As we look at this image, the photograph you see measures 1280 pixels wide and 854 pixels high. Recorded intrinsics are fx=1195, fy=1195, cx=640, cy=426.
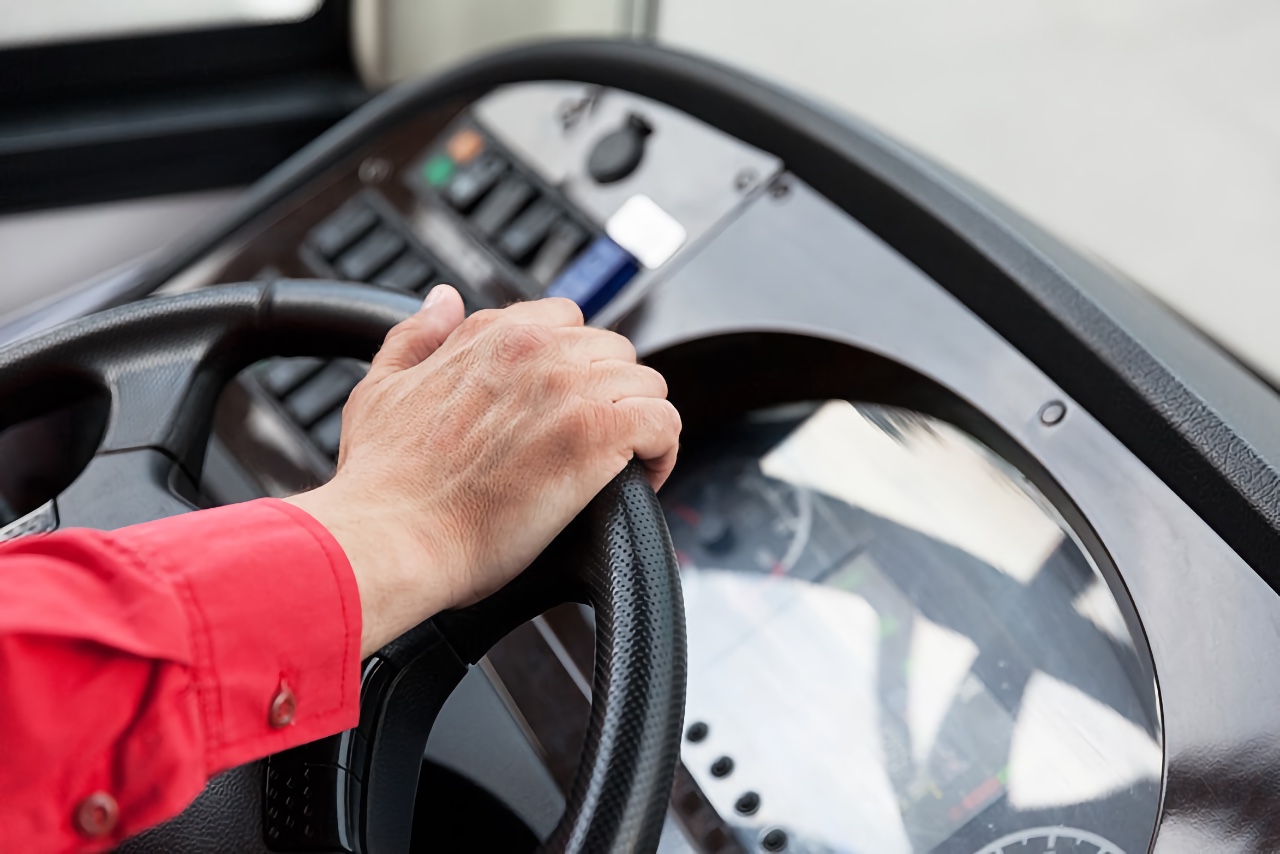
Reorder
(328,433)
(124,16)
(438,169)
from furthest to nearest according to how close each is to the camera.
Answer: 1. (124,16)
2. (438,169)
3. (328,433)

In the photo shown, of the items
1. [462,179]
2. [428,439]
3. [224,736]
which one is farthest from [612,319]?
[224,736]

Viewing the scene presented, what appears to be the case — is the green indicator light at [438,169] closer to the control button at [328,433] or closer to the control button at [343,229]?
the control button at [343,229]

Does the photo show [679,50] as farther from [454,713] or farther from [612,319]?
[454,713]

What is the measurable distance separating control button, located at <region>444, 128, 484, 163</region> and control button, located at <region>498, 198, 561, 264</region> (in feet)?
0.32

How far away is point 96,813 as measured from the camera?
45cm

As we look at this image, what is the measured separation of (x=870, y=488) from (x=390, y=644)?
0.38 metres

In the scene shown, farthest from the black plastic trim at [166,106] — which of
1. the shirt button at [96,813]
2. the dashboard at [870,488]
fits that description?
the shirt button at [96,813]

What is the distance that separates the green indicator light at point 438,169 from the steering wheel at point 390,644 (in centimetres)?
35

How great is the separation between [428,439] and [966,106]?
2.76ft

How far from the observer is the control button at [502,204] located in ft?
3.21

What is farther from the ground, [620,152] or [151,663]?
[620,152]

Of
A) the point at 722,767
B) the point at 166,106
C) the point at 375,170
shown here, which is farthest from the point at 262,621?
the point at 166,106

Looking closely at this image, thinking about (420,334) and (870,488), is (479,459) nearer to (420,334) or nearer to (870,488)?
(420,334)

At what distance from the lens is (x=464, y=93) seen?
42.5 inches
